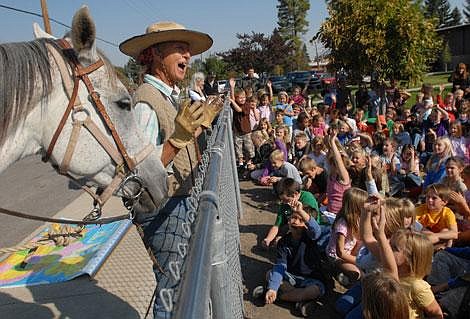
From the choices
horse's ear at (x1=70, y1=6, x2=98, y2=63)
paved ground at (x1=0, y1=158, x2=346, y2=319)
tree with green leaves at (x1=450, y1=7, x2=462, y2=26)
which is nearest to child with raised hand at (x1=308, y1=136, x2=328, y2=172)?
paved ground at (x1=0, y1=158, x2=346, y2=319)

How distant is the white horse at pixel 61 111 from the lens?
1824 millimetres

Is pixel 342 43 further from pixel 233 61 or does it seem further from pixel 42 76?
pixel 233 61

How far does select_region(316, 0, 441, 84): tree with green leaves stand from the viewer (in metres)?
10.9

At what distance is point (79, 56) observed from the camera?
1.95 metres

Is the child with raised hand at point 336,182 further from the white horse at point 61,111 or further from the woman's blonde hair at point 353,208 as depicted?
the white horse at point 61,111

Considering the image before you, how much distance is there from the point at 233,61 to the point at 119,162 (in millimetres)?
33913

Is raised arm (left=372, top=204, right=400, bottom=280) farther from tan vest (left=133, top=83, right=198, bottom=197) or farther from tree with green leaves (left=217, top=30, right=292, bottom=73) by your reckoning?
tree with green leaves (left=217, top=30, right=292, bottom=73)

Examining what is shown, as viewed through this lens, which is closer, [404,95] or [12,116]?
[12,116]

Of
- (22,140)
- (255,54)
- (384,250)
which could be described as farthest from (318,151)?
(255,54)

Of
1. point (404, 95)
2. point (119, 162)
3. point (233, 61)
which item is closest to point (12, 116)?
point (119, 162)

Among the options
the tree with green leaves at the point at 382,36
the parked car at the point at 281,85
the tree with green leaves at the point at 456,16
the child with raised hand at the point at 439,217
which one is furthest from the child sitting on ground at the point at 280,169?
the tree with green leaves at the point at 456,16

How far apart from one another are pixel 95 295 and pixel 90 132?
92.0 inches

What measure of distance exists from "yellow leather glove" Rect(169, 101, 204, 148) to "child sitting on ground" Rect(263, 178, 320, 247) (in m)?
2.02

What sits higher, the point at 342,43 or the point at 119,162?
the point at 342,43
